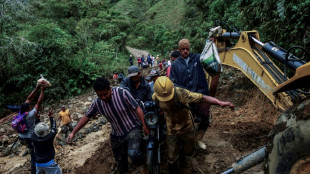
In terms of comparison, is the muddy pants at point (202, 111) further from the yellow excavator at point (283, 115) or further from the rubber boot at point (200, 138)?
the yellow excavator at point (283, 115)

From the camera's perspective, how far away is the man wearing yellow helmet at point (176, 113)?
2.87 metres

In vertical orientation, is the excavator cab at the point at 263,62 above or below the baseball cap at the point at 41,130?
above

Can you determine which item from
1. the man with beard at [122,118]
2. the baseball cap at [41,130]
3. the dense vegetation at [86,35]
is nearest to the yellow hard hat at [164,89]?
the man with beard at [122,118]

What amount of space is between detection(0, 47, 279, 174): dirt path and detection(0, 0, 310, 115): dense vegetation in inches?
73.2

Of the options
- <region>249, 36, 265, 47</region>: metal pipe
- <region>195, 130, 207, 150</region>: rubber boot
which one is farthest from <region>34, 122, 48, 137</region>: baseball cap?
<region>249, 36, 265, 47</region>: metal pipe

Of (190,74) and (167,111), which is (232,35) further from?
(167,111)

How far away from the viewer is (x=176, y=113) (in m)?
3.07

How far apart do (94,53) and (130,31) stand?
1569cm

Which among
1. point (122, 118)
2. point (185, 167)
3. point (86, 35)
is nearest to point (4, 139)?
point (122, 118)

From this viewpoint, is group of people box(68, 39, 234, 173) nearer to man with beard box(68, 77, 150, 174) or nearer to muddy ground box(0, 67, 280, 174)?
man with beard box(68, 77, 150, 174)

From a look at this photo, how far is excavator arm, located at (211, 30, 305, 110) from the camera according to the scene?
8.26ft

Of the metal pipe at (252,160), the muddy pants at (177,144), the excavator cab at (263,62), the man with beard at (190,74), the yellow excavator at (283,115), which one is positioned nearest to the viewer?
the yellow excavator at (283,115)

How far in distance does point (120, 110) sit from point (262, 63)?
212 centimetres

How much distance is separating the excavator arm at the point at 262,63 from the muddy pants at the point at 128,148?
191 centimetres
